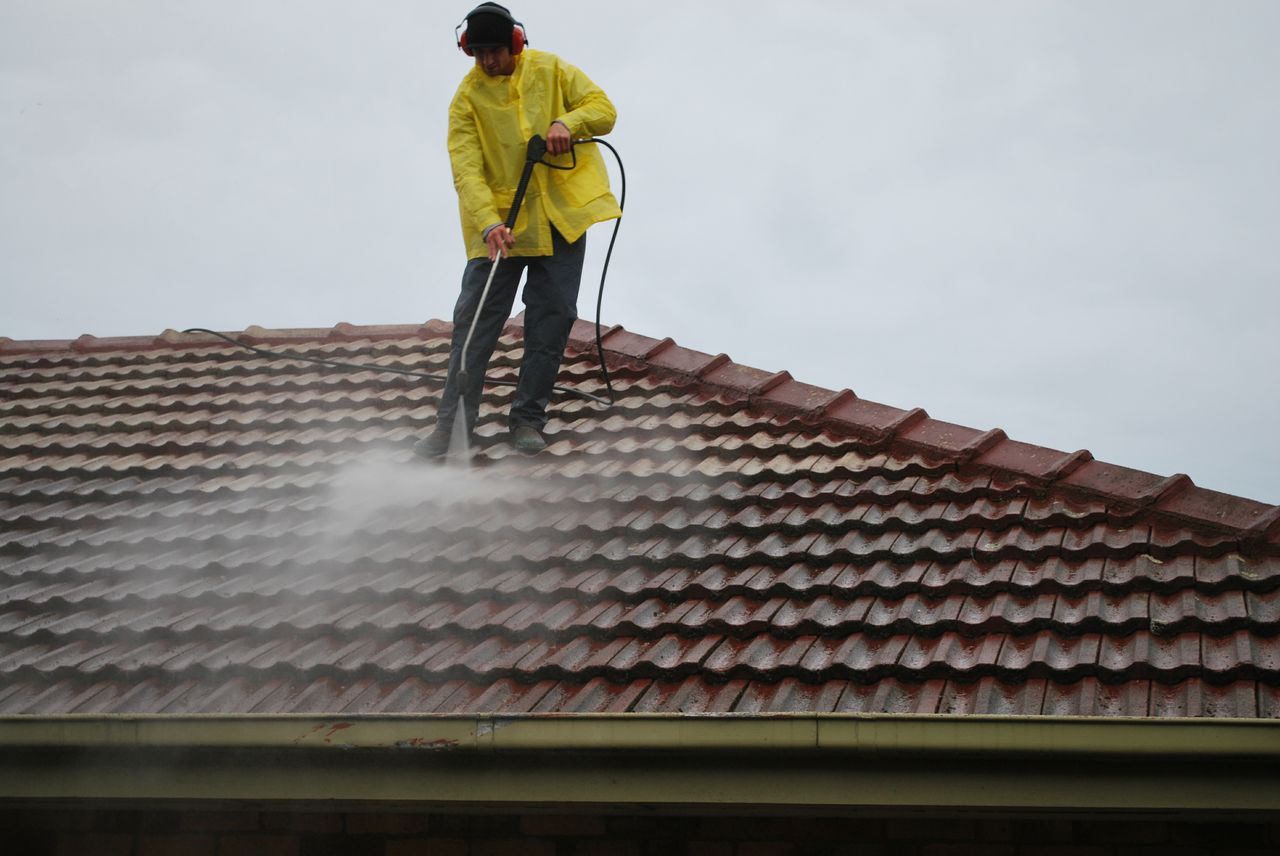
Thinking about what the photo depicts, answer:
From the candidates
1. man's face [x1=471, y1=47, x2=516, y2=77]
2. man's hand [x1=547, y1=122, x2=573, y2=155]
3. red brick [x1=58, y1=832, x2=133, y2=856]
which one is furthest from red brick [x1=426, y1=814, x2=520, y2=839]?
man's face [x1=471, y1=47, x2=516, y2=77]

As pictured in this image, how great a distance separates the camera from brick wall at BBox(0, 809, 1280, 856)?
131 inches

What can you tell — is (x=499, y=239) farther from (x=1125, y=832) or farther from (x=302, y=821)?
(x=1125, y=832)

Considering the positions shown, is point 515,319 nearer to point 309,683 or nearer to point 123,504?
point 123,504

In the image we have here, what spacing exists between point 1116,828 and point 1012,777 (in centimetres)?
39

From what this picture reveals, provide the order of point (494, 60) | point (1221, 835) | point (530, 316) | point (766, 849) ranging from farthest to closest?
point (530, 316) < point (494, 60) < point (766, 849) < point (1221, 835)

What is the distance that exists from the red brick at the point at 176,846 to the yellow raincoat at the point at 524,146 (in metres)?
2.72

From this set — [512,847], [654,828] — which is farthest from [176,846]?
[654,828]

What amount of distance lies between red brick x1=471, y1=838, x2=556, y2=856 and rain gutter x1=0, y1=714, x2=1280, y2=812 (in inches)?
9.6

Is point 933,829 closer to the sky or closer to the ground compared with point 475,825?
closer to the sky

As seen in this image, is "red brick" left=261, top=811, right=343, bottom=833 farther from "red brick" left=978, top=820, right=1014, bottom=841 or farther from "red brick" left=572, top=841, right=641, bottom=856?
"red brick" left=978, top=820, right=1014, bottom=841

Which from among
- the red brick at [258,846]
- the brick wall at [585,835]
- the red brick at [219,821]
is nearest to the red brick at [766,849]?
the brick wall at [585,835]

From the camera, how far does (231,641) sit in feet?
14.3

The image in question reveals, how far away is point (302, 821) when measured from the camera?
3947mm

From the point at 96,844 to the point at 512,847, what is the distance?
1433 mm
